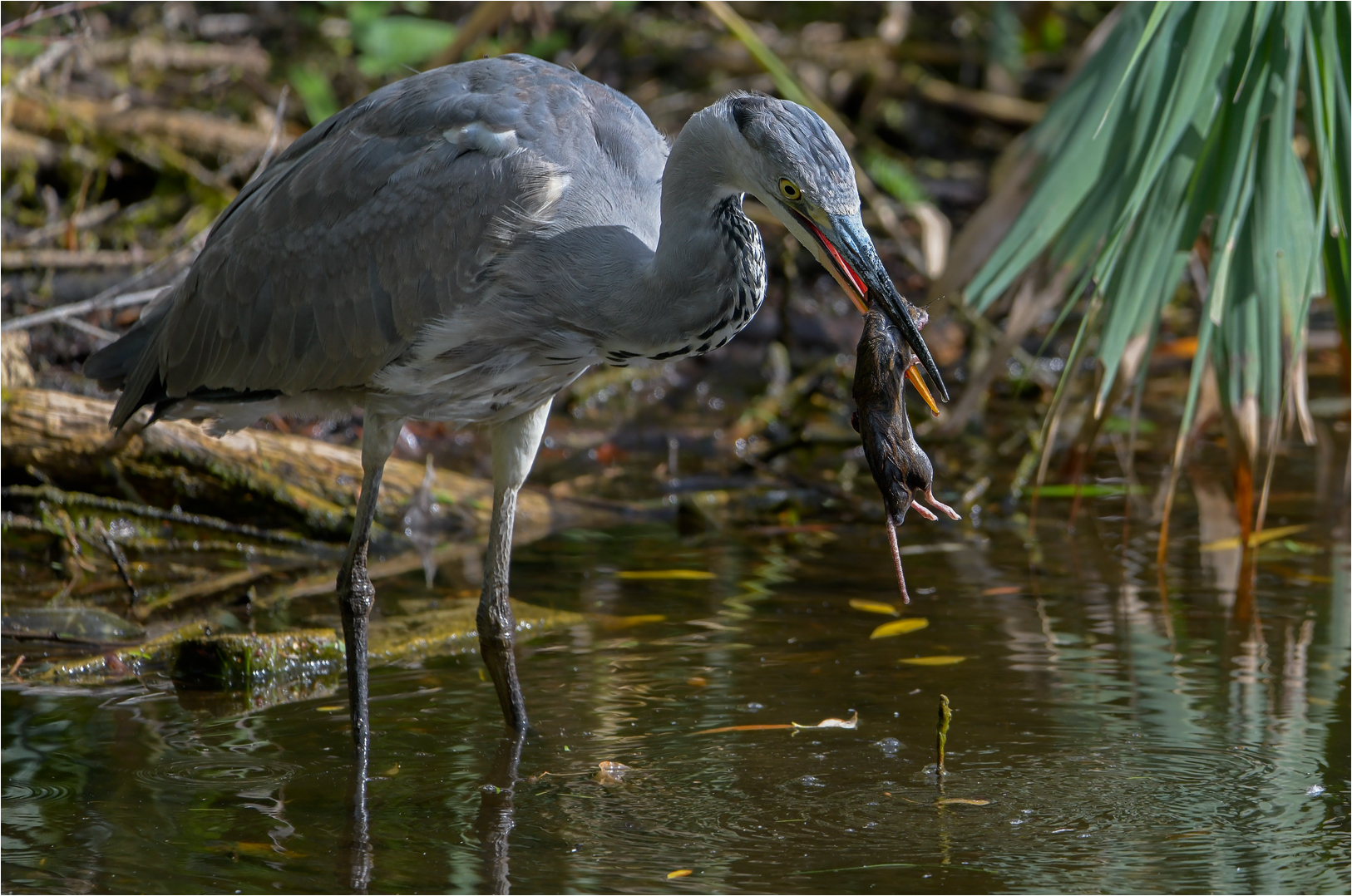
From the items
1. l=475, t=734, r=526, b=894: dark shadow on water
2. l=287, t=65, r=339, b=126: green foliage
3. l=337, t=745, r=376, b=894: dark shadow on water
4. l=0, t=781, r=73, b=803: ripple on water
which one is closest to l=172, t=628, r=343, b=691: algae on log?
l=337, t=745, r=376, b=894: dark shadow on water

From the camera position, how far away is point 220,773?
401cm

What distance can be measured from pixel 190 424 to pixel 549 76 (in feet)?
8.77

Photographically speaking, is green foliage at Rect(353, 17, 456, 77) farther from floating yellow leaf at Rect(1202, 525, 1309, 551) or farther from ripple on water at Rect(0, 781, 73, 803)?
ripple on water at Rect(0, 781, 73, 803)

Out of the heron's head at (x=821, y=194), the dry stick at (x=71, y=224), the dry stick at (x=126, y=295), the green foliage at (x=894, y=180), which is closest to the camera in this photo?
the heron's head at (x=821, y=194)

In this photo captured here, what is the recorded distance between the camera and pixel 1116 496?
677cm

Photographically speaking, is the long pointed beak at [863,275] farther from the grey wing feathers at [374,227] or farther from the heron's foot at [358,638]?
the heron's foot at [358,638]

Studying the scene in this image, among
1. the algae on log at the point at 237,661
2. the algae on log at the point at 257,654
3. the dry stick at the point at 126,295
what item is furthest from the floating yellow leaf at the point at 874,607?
the dry stick at the point at 126,295

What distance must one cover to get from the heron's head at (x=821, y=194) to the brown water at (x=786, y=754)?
1.12m

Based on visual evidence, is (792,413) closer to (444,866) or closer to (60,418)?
(60,418)

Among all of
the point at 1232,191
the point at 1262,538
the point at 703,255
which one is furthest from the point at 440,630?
the point at 1262,538

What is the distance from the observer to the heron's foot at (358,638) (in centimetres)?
426

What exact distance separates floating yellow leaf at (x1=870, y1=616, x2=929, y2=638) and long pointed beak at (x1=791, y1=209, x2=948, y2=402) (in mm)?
1613

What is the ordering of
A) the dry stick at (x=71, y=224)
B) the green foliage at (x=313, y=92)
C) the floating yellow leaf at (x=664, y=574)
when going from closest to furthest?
the floating yellow leaf at (x=664, y=574) < the dry stick at (x=71, y=224) < the green foliage at (x=313, y=92)

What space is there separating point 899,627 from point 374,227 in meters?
2.23
